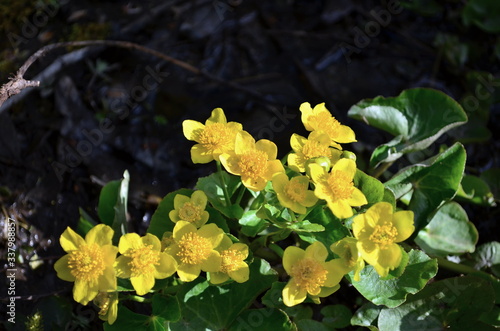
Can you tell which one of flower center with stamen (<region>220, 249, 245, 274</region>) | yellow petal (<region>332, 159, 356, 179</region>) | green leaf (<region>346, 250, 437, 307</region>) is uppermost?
yellow petal (<region>332, 159, 356, 179</region>)

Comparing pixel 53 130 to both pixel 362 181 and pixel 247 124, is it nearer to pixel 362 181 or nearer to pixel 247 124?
pixel 247 124

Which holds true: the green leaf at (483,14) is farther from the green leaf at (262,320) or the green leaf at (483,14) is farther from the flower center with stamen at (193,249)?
the flower center with stamen at (193,249)

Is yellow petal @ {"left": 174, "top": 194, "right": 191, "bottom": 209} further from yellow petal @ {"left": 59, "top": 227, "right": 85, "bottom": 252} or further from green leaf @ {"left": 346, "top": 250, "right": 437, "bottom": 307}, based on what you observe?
green leaf @ {"left": 346, "top": 250, "right": 437, "bottom": 307}

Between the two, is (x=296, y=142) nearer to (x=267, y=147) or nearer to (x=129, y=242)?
(x=267, y=147)

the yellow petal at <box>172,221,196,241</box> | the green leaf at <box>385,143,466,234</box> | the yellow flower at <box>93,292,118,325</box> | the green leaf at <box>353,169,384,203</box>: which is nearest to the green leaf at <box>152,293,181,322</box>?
the yellow flower at <box>93,292,118,325</box>

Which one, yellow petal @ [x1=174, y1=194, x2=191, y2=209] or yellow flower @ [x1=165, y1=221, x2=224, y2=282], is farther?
yellow petal @ [x1=174, y1=194, x2=191, y2=209]

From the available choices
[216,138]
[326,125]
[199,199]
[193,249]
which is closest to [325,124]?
[326,125]
